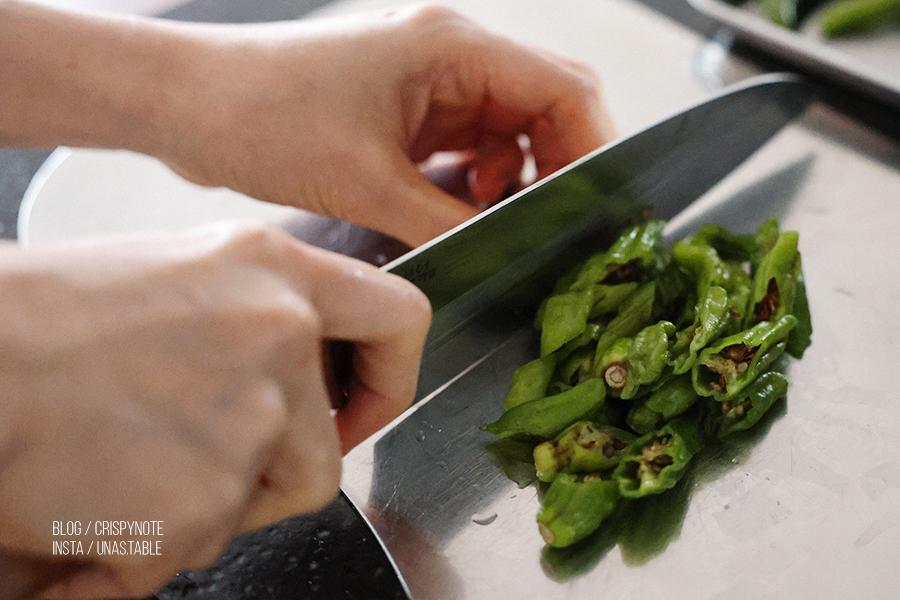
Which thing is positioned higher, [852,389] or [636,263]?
[636,263]

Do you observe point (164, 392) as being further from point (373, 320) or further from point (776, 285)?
point (776, 285)

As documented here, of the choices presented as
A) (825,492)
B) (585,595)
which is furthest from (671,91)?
(585,595)

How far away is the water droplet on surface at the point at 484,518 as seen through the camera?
1121mm

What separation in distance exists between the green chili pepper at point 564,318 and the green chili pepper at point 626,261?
36 mm

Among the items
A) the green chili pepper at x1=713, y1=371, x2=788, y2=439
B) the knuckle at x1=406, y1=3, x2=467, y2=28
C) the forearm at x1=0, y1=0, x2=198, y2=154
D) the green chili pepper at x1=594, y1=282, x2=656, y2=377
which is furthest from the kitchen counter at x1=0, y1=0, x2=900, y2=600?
the knuckle at x1=406, y1=3, x2=467, y2=28

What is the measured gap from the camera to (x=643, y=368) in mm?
1115

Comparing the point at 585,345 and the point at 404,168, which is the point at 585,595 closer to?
the point at 585,345

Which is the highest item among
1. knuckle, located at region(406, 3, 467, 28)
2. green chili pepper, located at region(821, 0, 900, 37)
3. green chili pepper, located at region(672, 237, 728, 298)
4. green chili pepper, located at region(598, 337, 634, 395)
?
knuckle, located at region(406, 3, 467, 28)

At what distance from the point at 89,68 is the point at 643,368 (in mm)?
1117

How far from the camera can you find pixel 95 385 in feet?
2.11

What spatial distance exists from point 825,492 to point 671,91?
3.93 ft

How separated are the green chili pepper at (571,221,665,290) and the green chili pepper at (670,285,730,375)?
0.13 meters

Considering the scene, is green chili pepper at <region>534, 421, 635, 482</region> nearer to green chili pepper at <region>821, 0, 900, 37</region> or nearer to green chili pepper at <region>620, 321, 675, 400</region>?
green chili pepper at <region>620, 321, 675, 400</region>

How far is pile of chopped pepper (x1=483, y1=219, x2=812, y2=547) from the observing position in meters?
1.08
